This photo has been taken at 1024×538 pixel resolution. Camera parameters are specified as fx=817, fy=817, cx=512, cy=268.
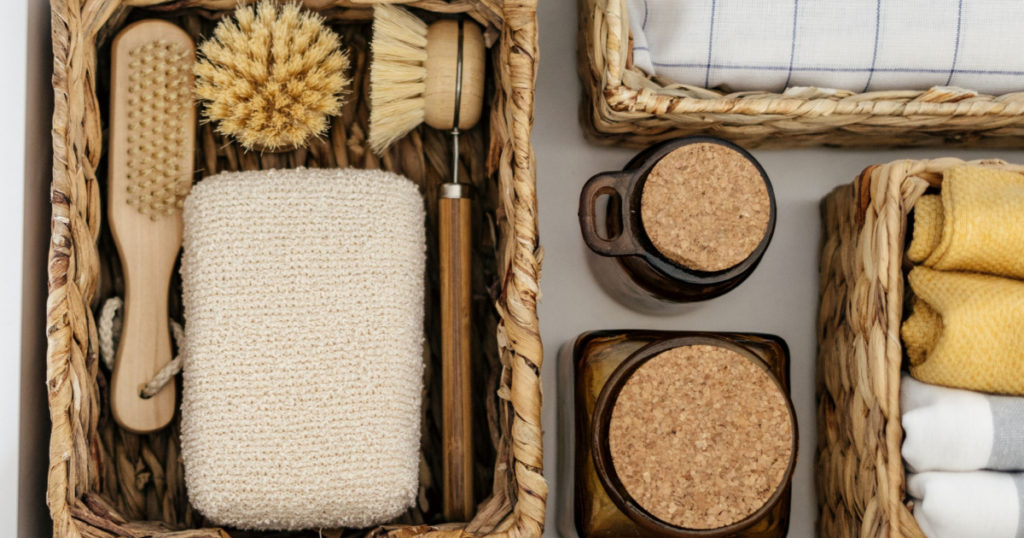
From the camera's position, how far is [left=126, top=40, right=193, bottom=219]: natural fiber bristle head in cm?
64

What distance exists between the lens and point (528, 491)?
1.83 feet

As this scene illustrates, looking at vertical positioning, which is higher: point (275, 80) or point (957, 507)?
point (275, 80)

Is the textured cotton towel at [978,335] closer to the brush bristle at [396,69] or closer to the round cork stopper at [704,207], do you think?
the round cork stopper at [704,207]

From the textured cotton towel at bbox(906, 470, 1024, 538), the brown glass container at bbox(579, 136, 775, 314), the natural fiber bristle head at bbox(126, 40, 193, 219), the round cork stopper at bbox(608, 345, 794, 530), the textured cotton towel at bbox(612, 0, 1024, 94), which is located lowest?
the textured cotton towel at bbox(906, 470, 1024, 538)

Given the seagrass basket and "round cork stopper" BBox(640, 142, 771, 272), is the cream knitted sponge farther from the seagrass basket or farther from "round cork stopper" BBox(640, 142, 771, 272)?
the seagrass basket

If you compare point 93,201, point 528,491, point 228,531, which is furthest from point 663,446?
point 93,201

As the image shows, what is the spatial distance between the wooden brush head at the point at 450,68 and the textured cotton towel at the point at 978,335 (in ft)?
1.22

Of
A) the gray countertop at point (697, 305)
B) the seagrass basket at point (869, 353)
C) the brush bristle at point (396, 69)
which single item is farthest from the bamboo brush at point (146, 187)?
the seagrass basket at point (869, 353)

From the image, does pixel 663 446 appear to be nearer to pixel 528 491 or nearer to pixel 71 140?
pixel 528 491

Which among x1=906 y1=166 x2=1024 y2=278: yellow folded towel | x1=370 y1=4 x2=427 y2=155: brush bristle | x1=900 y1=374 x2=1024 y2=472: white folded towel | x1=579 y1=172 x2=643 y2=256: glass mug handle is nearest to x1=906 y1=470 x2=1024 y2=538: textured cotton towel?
x1=900 y1=374 x2=1024 y2=472: white folded towel

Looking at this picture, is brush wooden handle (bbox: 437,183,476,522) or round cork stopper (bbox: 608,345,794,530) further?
brush wooden handle (bbox: 437,183,476,522)

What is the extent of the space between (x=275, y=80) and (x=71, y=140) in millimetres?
148

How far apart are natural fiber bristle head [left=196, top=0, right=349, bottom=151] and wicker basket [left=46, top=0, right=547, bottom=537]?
0.16 feet

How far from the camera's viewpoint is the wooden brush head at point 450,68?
2.10ft
